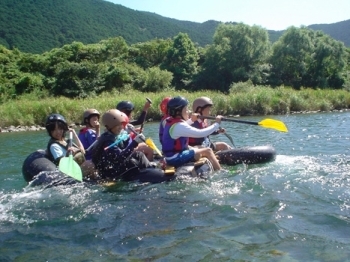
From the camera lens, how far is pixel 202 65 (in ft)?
118

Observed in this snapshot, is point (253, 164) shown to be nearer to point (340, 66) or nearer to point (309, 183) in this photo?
point (309, 183)

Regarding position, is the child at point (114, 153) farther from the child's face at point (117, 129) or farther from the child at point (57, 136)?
the child at point (57, 136)

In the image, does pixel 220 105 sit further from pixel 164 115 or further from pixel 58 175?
pixel 58 175

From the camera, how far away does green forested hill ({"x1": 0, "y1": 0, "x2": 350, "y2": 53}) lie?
194ft

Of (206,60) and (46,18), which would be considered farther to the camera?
(46,18)

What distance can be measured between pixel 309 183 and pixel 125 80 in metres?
26.9

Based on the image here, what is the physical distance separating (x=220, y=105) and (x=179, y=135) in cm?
1361

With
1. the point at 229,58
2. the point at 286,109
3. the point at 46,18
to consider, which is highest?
the point at 46,18

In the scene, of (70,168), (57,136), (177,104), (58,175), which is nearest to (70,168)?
(70,168)

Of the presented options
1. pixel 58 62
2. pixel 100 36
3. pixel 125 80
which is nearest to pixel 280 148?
pixel 125 80

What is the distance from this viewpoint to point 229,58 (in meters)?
34.4

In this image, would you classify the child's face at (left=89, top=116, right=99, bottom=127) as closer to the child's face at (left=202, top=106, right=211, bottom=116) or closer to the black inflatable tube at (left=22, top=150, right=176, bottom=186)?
the black inflatable tube at (left=22, top=150, right=176, bottom=186)

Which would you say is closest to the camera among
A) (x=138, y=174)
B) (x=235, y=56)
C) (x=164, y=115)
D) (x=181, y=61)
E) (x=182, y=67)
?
(x=138, y=174)

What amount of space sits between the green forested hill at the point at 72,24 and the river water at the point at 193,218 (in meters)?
50.0
